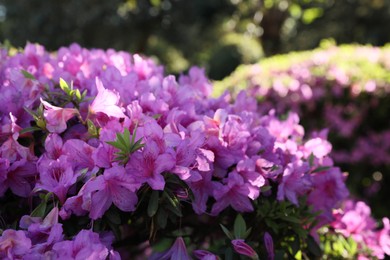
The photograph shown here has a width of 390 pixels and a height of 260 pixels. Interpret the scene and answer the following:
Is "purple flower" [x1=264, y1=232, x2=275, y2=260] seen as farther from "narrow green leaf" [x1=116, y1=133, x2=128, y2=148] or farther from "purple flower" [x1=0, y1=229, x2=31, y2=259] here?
"purple flower" [x1=0, y1=229, x2=31, y2=259]

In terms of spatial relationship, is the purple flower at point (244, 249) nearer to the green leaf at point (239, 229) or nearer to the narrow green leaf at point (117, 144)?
the green leaf at point (239, 229)

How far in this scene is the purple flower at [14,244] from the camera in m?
1.19

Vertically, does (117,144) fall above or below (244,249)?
above

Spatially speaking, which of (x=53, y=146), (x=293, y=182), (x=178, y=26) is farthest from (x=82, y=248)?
(x=178, y=26)

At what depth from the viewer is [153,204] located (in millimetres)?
1326

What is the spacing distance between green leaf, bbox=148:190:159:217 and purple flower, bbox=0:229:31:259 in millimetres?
314

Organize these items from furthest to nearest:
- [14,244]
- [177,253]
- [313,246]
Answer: [313,246], [177,253], [14,244]

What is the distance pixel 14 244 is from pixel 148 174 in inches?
14.7

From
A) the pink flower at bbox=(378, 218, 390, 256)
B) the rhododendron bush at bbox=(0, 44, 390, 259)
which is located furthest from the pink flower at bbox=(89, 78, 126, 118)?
the pink flower at bbox=(378, 218, 390, 256)

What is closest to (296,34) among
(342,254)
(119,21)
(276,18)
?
(276,18)

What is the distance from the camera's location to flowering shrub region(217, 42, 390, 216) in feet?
16.0

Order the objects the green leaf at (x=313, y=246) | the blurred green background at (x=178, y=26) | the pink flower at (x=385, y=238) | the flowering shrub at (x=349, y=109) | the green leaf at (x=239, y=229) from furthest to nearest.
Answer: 1. the blurred green background at (x=178, y=26)
2. the flowering shrub at (x=349, y=109)
3. the pink flower at (x=385, y=238)
4. the green leaf at (x=313, y=246)
5. the green leaf at (x=239, y=229)

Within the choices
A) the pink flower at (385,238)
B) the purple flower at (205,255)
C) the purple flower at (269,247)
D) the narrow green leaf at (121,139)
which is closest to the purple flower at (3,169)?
the narrow green leaf at (121,139)

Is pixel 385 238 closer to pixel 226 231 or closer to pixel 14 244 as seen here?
pixel 226 231
